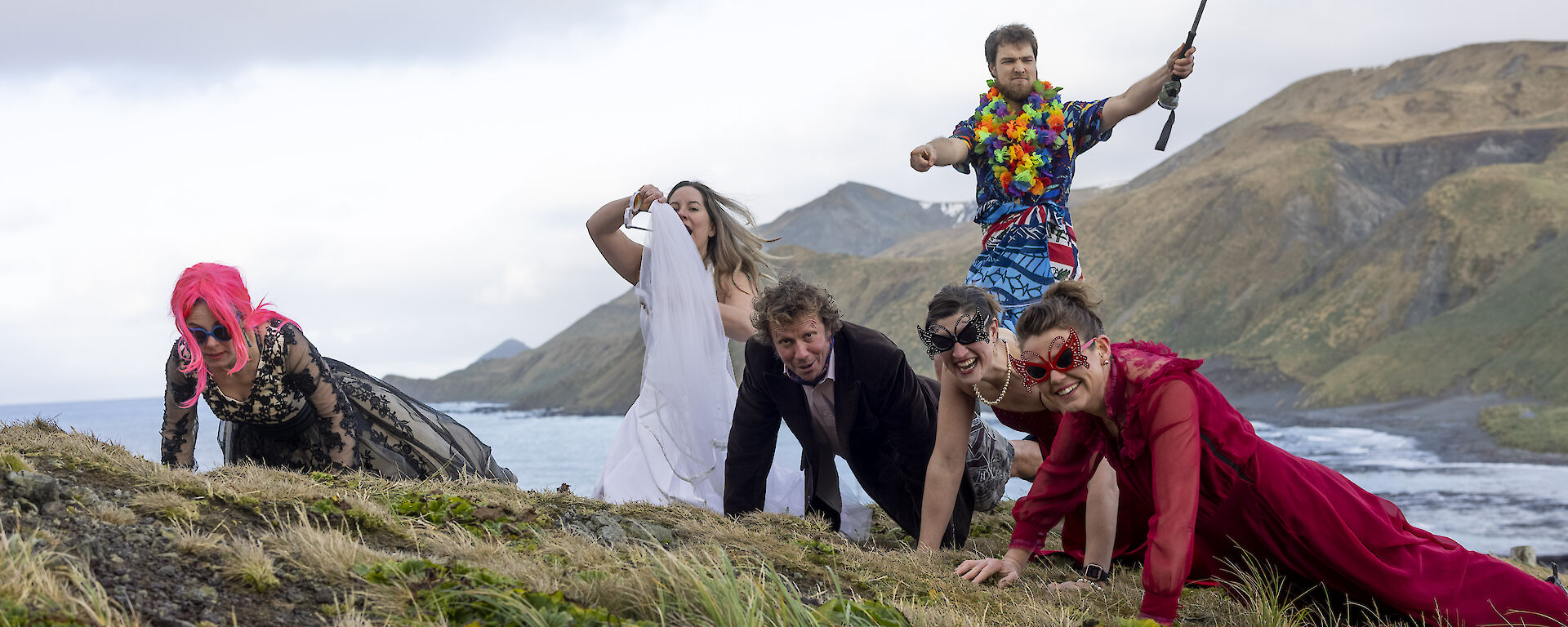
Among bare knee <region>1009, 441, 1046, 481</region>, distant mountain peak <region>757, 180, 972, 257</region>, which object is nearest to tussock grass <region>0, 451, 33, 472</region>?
bare knee <region>1009, 441, 1046, 481</region>

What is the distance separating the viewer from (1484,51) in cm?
7619

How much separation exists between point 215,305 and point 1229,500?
4.20 meters

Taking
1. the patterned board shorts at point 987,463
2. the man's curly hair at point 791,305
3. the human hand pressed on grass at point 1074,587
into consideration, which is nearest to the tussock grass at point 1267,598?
the human hand pressed on grass at point 1074,587

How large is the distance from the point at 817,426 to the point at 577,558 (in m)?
2.27

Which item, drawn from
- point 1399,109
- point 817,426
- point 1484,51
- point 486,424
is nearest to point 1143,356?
point 817,426

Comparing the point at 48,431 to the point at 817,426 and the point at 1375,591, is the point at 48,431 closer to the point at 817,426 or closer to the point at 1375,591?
the point at 817,426

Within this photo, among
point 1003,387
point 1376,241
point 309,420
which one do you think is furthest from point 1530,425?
point 309,420

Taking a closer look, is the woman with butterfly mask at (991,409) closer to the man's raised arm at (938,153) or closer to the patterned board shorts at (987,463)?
the patterned board shorts at (987,463)

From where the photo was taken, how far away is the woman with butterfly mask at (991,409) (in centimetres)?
440

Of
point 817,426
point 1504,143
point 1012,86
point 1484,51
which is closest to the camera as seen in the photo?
point 817,426

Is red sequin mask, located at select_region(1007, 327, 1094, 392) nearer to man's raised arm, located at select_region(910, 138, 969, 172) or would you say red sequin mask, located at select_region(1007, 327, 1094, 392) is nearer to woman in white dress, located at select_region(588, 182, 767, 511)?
man's raised arm, located at select_region(910, 138, 969, 172)

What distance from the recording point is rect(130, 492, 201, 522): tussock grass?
3316 mm

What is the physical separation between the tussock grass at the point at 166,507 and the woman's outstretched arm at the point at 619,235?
3250mm

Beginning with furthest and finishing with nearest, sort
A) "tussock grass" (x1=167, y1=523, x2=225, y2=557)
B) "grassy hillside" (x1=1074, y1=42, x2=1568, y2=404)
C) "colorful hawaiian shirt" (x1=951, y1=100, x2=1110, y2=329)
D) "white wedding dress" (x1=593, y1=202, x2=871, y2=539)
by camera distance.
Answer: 1. "grassy hillside" (x1=1074, y1=42, x2=1568, y2=404)
2. "white wedding dress" (x1=593, y1=202, x2=871, y2=539)
3. "colorful hawaiian shirt" (x1=951, y1=100, x2=1110, y2=329)
4. "tussock grass" (x1=167, y1=523, x2=225, y2=557)
